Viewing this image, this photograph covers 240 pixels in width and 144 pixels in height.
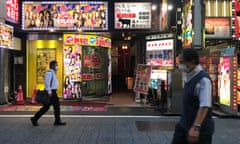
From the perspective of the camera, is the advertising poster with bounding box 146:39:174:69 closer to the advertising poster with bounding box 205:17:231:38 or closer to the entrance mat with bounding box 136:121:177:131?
the advertising poster with bounding box 205:17:231:38

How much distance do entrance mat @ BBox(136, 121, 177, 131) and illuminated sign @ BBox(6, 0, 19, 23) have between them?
7513 mm

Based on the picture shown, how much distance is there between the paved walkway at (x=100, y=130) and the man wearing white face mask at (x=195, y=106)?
371cm

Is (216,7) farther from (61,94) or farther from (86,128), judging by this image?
(86,128)

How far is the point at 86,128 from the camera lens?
9.83 m

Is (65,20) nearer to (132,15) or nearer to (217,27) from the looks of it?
(132,15)

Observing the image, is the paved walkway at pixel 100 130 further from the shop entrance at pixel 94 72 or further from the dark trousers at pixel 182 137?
the shop entrance at pixel 94 72

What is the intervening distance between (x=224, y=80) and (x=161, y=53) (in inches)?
177

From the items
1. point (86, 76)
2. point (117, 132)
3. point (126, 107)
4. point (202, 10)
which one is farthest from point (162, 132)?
point (86, 76)

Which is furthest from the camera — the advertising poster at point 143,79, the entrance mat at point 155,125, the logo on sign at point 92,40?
the logo on sign at point 92,40

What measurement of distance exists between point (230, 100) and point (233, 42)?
5.16 metres

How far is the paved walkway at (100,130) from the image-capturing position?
8328 millimetres

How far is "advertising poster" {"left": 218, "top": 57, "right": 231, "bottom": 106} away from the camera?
12247 mm

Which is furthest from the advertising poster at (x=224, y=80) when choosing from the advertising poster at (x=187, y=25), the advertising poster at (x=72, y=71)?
the advertising poster at (x=72, y=71)

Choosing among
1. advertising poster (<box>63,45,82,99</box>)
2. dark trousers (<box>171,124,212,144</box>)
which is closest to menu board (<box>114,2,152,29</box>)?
advertising poster (<box>63,45,82,99</box>)
